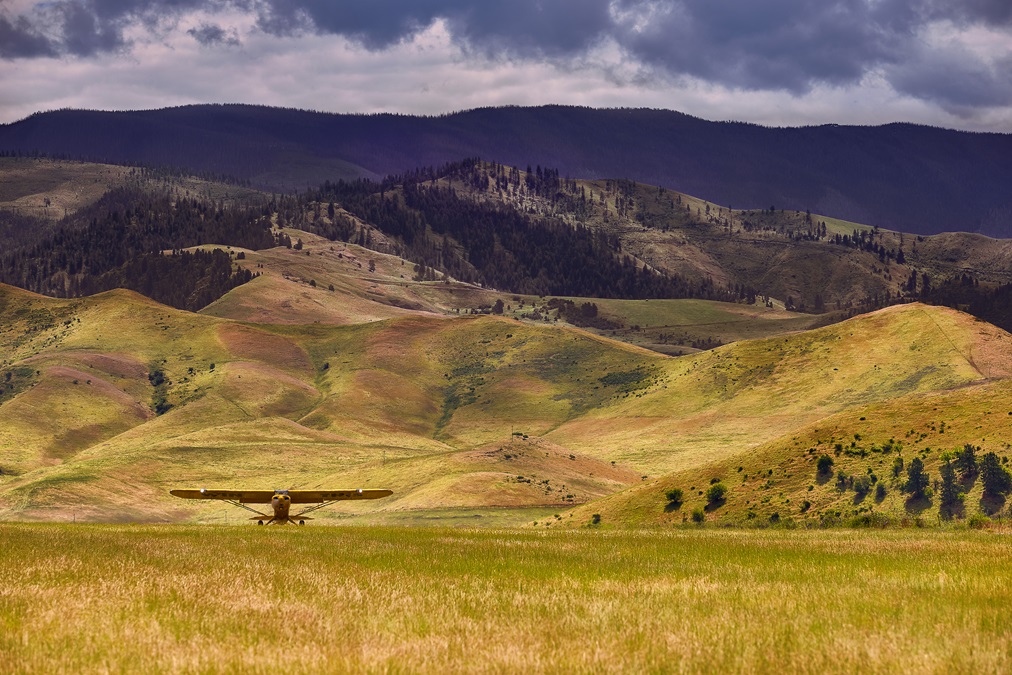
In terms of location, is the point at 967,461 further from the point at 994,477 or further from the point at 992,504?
the point at 992,504

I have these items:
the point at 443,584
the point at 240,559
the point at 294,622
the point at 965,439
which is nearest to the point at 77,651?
A: the point at 294,622

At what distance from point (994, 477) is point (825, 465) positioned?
32.0 ft

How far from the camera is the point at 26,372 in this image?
17475 centimetres

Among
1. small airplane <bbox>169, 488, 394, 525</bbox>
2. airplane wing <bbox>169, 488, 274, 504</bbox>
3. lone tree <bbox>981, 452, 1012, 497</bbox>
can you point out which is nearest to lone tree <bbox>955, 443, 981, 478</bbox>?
lone tree <bbox>981, 452, 1012, 497</bbox>

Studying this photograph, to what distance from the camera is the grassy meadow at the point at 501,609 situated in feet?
36.7

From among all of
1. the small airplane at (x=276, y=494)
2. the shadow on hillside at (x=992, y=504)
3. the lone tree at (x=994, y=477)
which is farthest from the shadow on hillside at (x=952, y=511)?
the small airplane at (x=276, y=494)

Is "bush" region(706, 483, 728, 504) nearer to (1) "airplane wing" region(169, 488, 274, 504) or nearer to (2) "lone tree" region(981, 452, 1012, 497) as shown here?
(2) "lone tree" region(981, 452, 1012, 497)

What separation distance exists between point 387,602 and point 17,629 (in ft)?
16.2

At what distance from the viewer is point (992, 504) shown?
50562 mm

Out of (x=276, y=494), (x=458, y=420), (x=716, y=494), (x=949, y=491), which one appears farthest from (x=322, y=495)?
(x=458, y=420)

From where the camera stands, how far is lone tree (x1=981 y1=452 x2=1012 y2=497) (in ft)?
168

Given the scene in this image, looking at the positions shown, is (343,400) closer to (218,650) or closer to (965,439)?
(965,439)

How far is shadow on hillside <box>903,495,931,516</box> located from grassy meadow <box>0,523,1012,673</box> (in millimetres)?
28279

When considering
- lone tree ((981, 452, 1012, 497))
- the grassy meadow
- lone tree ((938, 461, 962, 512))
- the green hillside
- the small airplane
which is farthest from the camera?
the green hillside
